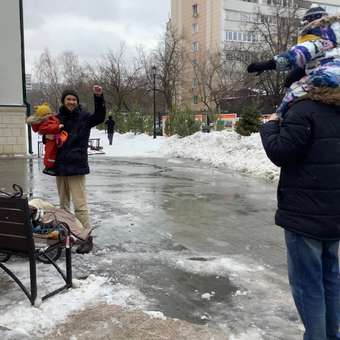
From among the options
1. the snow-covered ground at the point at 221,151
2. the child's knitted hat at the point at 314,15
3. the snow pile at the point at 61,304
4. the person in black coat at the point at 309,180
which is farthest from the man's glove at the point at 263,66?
the snow-covered ground at the point at 221,151

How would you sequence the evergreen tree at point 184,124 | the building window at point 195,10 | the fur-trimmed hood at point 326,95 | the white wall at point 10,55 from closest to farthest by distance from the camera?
1. the fur-trimmed hood at point 326,95
2. the white wall at point 10,55
3. the evergreen tree at point 184,124
4. the building window at point 195,10

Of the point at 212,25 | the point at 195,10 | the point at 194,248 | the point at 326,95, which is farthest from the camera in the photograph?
the point at 195,10

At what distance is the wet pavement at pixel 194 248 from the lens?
418cm

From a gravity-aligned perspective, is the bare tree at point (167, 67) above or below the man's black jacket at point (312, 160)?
above

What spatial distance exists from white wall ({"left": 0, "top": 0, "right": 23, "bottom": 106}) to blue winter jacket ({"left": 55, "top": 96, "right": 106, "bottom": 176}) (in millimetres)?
13985

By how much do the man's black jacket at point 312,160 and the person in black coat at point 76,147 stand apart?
327 centimetres

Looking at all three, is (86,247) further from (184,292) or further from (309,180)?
(309,180)

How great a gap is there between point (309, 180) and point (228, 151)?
15.6 meters

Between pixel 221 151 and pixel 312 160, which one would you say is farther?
pixel 221 151

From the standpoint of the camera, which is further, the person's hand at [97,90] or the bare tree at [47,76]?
the bare tree at [47,76]

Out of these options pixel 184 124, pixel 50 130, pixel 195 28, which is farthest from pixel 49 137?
pixel 195 28

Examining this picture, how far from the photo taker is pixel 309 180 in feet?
9.43

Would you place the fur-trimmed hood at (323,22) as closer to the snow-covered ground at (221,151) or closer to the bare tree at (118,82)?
the snow-covered ground at (221,151)

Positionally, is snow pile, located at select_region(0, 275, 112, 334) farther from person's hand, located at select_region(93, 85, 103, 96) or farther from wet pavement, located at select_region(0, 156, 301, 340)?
person's hand, located at select_region(93, 85, 103, 96)
